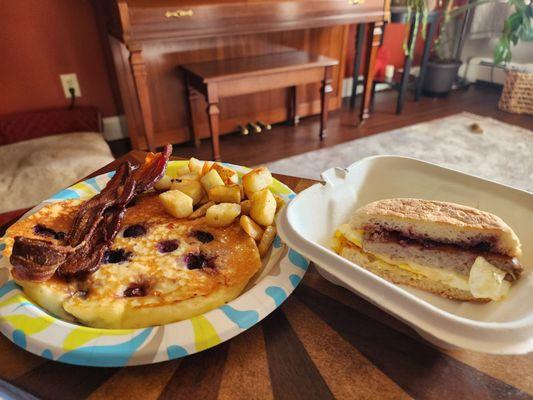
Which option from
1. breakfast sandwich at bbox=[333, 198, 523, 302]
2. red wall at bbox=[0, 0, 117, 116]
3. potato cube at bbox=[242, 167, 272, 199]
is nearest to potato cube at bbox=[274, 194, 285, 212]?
potato cube at bbox=[242, 167, 272, 199]

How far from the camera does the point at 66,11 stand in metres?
2.09

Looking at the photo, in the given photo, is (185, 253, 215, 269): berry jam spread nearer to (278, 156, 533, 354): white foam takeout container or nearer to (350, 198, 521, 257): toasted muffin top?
(278, 156, 533, 354): white foam takeout container

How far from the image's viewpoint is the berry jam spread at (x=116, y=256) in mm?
672

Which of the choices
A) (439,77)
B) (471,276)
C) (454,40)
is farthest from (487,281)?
(454,40)

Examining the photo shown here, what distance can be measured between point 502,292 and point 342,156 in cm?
188

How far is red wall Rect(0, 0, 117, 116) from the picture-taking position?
2.04 m

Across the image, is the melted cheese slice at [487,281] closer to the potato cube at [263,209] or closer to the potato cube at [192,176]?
the potato cube at [263,209]

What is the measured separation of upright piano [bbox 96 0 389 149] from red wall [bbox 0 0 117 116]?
0.41 feet

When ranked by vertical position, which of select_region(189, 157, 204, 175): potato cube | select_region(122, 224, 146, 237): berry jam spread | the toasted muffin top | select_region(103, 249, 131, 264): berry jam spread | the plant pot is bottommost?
the plant pot

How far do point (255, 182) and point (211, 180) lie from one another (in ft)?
0.34

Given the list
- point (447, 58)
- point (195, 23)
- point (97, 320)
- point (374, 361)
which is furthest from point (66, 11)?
point (447, 58)

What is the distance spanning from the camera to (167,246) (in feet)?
2.32

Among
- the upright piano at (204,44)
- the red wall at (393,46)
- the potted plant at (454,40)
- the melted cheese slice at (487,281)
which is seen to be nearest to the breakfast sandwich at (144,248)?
the melted cheese slice at (487,281)

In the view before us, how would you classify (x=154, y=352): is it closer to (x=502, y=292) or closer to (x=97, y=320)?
(x=97, y=320)
